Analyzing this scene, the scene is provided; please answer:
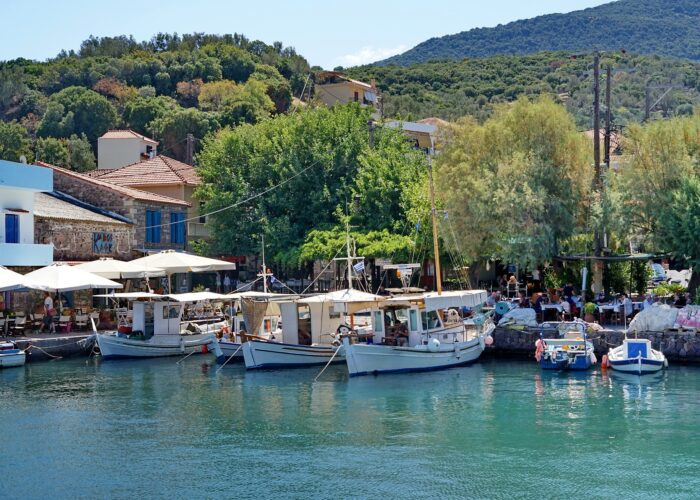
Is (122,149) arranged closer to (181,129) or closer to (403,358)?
(181,129)

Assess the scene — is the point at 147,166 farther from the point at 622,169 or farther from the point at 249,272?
the point at 622,169

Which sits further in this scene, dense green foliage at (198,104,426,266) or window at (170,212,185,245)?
window at (170,212,185,245)

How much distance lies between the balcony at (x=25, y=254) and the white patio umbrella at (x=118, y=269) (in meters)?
1.45

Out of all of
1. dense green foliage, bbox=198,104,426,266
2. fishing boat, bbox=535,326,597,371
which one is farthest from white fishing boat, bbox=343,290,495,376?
dense green foliage, bbox=198,104,426,266

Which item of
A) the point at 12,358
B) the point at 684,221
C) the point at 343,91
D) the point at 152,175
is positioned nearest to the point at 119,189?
the point at 152,175

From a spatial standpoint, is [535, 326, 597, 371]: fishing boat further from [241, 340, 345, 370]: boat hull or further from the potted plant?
[241, 340, 345, 370]: boat hull

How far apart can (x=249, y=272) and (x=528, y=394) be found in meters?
31.4

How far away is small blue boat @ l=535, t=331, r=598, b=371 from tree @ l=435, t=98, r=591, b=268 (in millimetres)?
6564

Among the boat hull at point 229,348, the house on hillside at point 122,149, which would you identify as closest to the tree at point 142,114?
the house on hillside at point 122,149

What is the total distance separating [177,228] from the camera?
174 feet

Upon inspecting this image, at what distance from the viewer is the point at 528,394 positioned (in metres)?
28.6

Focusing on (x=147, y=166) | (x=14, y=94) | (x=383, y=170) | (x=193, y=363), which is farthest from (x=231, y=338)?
(x=14, y=94)

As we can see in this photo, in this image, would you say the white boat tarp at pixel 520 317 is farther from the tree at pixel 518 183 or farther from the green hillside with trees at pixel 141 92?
the green hillside with trees at pixel 141 92

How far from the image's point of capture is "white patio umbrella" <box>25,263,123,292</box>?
1441 inches
